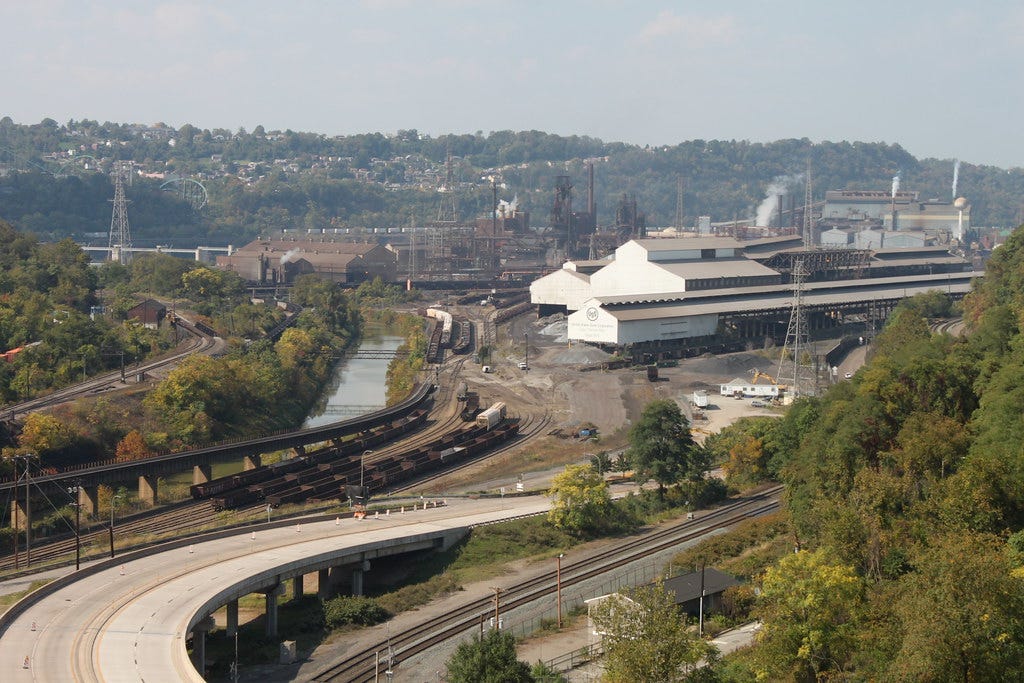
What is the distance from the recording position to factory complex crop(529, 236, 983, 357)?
206 ft

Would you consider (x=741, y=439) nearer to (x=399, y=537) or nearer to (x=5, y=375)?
(x=399, y=537)

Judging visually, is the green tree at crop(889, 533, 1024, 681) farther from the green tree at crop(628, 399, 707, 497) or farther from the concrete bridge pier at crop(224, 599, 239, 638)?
the green tree at crop(628, 399, 707, 497)

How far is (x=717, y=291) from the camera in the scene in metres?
70.1

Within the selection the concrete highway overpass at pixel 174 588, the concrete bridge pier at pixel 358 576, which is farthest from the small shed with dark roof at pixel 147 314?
the concrete bridge pier at pixel 358 576

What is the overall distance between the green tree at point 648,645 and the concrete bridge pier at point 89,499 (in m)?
18.7

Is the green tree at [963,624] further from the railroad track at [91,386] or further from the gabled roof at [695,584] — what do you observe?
the railroad track at [91,386]

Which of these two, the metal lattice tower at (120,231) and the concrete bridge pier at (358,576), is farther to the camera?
the metal lattice tower at (120,231)

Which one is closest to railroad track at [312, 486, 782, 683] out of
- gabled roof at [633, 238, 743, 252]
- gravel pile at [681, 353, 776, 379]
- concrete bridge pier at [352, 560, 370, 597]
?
concrete bridge pier at [352, 560, 370, 597]

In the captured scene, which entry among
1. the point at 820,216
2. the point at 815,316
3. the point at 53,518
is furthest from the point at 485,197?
the point at 53,518

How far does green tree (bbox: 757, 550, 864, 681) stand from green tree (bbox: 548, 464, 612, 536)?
34.1ft

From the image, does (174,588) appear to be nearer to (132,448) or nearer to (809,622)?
(809,622)

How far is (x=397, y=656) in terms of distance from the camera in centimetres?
2220

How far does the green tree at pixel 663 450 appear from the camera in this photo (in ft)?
108

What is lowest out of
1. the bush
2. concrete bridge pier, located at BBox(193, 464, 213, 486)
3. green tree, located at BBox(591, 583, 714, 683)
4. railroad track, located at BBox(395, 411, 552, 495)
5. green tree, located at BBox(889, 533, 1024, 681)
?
railroad track, located at BBox(395, 411, 552, 495)
